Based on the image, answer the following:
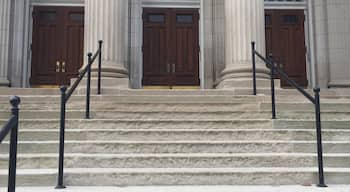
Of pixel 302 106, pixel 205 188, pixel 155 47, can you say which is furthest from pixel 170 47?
pixel 205 188

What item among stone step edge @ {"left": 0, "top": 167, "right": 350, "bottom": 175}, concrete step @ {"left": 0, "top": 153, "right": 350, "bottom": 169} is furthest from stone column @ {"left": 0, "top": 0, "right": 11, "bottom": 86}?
stone step edge @ {"left": 0, "top": 167, "right": 350, "bottom": 175}

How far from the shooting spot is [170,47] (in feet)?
39.7

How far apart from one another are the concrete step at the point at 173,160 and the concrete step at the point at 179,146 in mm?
223

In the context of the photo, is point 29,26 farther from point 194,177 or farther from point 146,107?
point 194,177

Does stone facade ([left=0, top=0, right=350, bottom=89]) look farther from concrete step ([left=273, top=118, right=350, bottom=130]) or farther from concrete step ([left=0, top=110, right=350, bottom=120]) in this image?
concrete step ([left=273, top=118, right=350, bottom=130])

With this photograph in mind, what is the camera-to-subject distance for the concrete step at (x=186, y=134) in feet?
18.3

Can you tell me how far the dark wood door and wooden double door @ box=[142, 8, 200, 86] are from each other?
2.50 metres

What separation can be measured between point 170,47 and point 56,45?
3.64 m

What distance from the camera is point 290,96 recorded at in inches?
322

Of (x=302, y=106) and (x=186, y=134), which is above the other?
(x=302, y=106)

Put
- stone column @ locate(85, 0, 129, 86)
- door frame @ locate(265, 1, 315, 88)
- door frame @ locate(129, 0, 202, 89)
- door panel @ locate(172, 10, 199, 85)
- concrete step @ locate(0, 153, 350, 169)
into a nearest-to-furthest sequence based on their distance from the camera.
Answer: concrete step @ locate(0, 153, 350, 169)
stone column @ locate(85, 0, 129, 86)
door frame @ locate(129, 0, 202, 89)
door panel @ locate(172, 10, 199, 85)
door frame @ locate(265, 1, 315, 88)

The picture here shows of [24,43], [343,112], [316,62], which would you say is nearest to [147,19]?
[24,43]

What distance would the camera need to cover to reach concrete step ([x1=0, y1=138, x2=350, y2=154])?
5250mm

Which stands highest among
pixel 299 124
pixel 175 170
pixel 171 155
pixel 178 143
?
pixel 299 124
